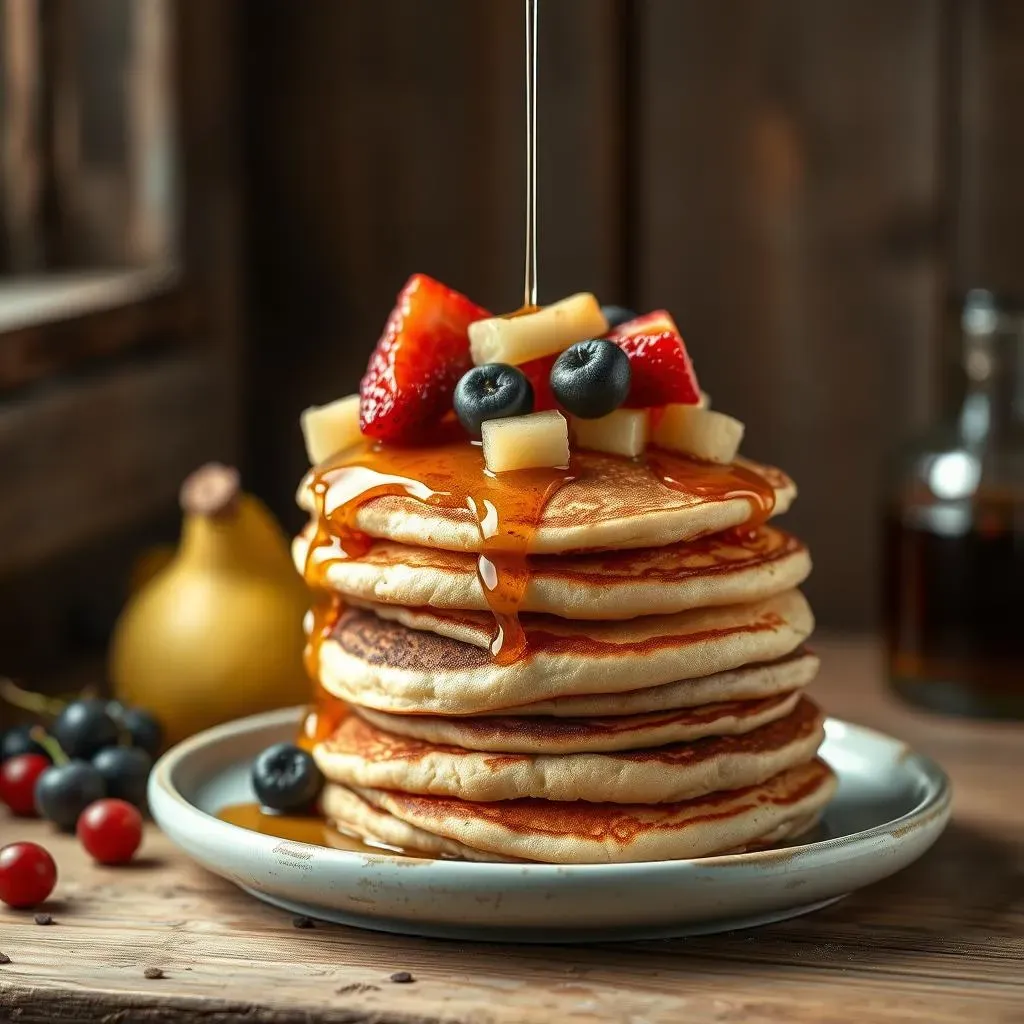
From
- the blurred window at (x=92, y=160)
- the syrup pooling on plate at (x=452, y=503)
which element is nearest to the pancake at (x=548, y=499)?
the syrup pooling on plate at (x=452, y=503)

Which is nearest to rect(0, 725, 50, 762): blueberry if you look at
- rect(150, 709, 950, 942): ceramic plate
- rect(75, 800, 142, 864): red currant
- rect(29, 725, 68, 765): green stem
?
rect(29, 725, 68, 765): green stem

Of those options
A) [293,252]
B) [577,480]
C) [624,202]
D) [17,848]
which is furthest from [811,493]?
[17,848]

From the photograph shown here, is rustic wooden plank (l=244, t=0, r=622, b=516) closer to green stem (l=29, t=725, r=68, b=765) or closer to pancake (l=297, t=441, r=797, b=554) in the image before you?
green stem (l=29, t=725, r=68, b=765)

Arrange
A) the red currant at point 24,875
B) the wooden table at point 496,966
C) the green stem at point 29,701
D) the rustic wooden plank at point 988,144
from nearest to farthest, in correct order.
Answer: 1. the wooden table at point 496,966
2. the red currant at point 24,875
3. the green stem at point 29,701
4. the rustic wooden plank at point 988,144

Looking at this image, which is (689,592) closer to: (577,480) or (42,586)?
(577,480)

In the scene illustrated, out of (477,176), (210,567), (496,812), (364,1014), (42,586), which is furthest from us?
(477,176)

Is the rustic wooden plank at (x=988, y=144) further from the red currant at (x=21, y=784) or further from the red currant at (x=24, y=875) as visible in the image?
the red currant at (x=24, y=875)
